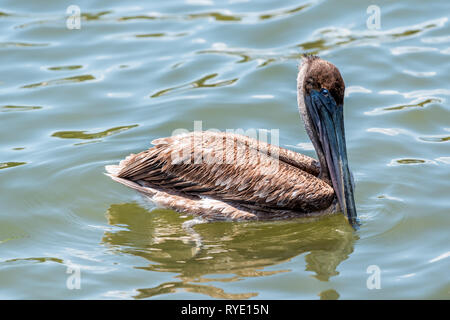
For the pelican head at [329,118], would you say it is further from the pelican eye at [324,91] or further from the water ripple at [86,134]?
the water ripple at [86,134]

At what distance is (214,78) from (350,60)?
6.70 feet

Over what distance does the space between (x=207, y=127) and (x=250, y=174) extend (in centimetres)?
196

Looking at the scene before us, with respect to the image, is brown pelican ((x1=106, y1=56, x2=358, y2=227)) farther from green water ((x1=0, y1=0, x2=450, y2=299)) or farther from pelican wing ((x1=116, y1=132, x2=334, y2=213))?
green water ((x1=0, y1=0, x2=450, y2=299))

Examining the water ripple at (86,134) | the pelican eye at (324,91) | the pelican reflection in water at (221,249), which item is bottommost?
the pelican reflection in water at (221,249)

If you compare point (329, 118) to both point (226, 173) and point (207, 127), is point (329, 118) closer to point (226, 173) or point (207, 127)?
point (226, 173)

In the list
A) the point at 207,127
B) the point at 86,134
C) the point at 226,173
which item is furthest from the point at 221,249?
the point at 86,134

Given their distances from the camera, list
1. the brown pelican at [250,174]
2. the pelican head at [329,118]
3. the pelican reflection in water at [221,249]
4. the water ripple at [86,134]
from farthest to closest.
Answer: the water ripple at [86,134] < the brown pelican at [250,174] < the pelican head at [329,118] < the pelican reflection in water at [221,249]

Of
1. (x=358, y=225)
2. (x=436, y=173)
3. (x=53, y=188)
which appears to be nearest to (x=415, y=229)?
(x=358, y=225)

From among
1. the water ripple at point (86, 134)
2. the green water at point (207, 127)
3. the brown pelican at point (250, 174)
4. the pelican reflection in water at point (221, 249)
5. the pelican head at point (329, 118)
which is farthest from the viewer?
the water ripple at point (86, 134)

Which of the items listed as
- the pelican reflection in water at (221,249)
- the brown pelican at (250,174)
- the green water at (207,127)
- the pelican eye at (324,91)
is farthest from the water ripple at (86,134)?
the pelican eye at (324,91)

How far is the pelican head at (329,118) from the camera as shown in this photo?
6969mm

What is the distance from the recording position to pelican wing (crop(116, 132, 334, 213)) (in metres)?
7.17

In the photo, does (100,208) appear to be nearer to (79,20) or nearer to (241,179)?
(241,179)

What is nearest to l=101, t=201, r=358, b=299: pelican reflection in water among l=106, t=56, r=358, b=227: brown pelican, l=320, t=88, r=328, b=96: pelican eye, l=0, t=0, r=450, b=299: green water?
l=0, t=0, r=450, b=299: green water
